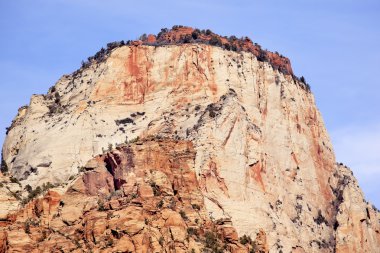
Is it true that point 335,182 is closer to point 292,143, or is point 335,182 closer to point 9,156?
point 292,143

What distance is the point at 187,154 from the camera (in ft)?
443

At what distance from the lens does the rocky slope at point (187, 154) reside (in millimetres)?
130750

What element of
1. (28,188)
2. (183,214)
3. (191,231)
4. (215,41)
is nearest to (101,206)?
(183,214)

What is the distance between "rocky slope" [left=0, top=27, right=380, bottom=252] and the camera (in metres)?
131

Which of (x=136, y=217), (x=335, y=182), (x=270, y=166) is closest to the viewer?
(x=136, y=217)

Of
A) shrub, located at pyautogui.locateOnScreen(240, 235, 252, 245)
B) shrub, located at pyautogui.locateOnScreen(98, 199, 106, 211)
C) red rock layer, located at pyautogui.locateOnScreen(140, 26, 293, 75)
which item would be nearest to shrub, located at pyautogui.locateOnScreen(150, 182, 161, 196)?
shrub, located at pyautogui.locateOnScreen(98, 199, 106, 211)

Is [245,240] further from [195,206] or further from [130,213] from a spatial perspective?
[130,213]

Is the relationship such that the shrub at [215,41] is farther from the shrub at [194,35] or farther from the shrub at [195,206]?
the shrub at [195,206]

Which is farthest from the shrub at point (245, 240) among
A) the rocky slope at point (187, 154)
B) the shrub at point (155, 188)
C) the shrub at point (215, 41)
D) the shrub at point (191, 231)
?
the shrub at point (215, 41)

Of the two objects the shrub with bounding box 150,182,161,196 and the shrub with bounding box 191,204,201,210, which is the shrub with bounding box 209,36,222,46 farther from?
the shrub with bounding box 191,204,201,210

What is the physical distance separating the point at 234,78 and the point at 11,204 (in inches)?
1101

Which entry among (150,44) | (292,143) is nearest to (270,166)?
(292,143)

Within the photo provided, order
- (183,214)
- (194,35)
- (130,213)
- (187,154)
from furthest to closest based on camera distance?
(194,35)
(187,154)
(183,214)
(130,213)

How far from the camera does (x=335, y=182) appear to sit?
511 ft
